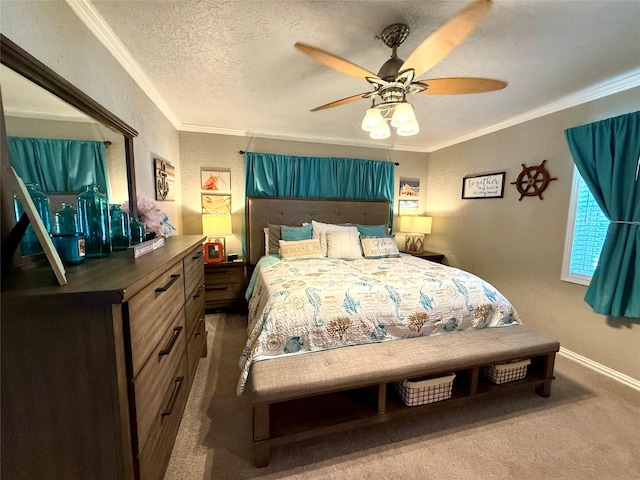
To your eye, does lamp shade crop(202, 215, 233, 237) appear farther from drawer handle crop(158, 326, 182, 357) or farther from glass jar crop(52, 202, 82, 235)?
glass jar crop(52, 202, 82, 235)

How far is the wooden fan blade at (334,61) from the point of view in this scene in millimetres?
1410

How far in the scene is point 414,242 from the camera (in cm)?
425

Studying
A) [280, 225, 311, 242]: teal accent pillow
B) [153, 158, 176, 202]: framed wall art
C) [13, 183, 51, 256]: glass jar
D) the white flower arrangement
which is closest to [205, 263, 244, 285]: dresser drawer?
[280, 225, 311, 242]: teal accent pillow

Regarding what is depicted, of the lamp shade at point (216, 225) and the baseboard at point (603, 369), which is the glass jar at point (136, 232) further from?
the baseboard at point (603, 369)

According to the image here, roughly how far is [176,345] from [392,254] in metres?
2.53

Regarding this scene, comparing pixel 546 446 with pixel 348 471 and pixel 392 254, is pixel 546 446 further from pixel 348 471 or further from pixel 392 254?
pixel 392 254

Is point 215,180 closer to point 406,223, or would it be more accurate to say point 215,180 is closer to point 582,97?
point 406,223

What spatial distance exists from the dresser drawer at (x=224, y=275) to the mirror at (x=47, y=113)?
1.65 metres

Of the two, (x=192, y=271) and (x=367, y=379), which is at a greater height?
(x=192, y=271)

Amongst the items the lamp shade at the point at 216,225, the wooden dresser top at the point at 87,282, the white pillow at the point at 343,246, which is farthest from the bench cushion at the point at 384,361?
the lamp shade at the point at 216,225

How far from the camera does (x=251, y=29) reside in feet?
5.16

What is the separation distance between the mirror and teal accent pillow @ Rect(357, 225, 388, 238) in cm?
265

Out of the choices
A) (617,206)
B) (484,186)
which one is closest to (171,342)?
(617,206)

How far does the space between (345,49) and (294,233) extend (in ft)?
6.68
